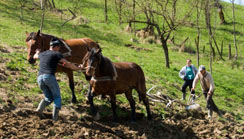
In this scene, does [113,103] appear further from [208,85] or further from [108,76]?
[208,85]

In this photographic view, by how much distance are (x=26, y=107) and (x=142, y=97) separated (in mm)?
4024

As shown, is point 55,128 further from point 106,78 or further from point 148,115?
point 148,115

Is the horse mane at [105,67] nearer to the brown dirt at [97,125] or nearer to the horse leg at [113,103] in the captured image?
Answer: the horse leg at [113,103]

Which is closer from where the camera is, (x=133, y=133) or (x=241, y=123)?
(x=133, y=133)

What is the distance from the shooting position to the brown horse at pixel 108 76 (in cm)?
805

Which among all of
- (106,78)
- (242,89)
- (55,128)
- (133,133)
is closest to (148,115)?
(133,133)

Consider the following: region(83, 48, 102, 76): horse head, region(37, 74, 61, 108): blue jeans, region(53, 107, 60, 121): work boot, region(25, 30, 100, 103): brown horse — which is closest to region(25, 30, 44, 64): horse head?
region(25, 30, 100, 103): brown horse

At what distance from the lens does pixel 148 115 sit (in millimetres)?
10055

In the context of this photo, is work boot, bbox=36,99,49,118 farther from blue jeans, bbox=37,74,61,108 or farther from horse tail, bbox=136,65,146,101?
horse tail, bbox=136,65,146,101

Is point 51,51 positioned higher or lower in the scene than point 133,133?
higher

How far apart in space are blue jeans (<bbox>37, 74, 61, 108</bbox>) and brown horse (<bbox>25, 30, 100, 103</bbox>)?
4.40 feet

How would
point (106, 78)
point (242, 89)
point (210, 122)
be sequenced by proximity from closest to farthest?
point (106, 78) → point (210, 122) → point (242, 89)

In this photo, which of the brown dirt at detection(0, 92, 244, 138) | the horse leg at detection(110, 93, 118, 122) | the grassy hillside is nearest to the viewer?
the brown dirt at detection(0, 92, 244, 138)

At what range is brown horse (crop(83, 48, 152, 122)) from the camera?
805 cm
